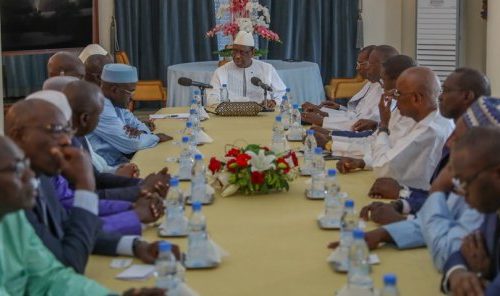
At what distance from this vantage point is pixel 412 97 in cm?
432

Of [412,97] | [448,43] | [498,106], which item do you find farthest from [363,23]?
[498,106]

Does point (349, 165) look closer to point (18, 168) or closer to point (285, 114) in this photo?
point (285, 114)

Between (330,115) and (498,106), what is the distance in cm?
329

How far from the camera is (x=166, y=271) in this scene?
2551mm

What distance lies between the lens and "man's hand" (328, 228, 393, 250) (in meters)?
3.10

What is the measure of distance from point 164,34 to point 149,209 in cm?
711

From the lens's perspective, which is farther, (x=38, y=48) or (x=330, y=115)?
(x=38, y=48)

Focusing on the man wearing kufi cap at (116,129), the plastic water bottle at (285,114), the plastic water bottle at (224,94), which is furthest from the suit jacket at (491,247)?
the plastic water bottle at (224,94)

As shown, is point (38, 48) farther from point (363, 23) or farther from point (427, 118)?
point (427, 118)

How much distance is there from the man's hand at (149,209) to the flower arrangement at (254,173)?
1.45 feet

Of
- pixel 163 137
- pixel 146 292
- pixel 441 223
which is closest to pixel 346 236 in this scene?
pixel 441 223

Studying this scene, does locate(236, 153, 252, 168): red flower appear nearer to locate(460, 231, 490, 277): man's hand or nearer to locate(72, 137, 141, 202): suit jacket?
locate(72, 137, 141, 202): suit jacket

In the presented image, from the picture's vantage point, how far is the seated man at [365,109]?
596 centimetres

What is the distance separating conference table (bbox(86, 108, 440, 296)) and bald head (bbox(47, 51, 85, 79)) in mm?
1506
